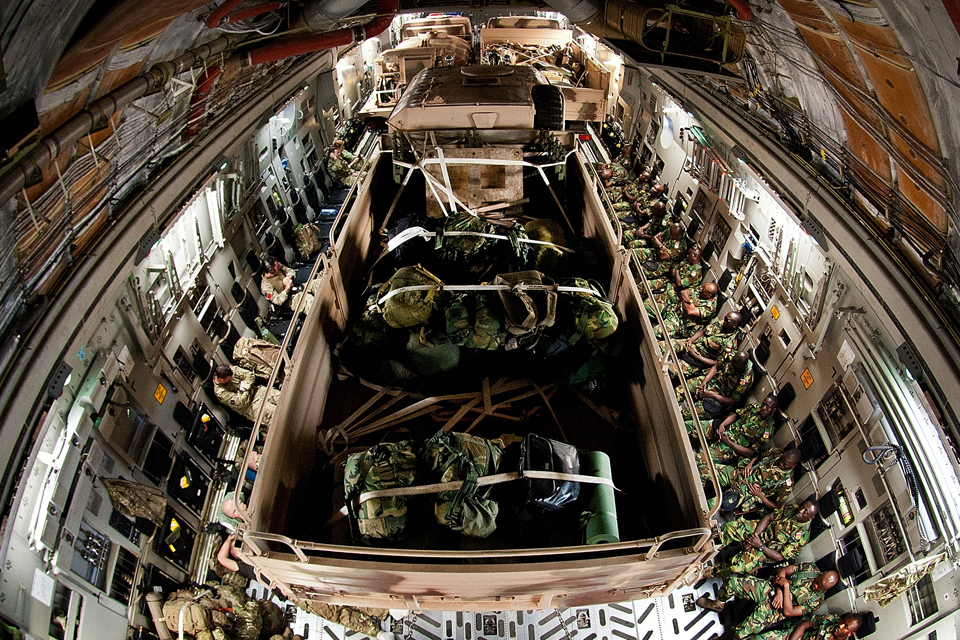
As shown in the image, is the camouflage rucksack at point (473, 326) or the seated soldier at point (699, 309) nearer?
the camouflage rucksack at point (473, 326)

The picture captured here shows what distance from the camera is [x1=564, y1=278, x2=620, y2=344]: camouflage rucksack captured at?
442 centimetres

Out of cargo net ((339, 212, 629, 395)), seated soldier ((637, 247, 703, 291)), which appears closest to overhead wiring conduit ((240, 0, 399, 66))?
cargo net ((339, 212, 629, 395))

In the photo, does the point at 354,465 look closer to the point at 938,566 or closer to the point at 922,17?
the point at 922,17

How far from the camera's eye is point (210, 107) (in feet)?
19.8

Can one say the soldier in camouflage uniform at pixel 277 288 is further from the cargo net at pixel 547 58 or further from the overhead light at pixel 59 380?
the cargo net at pixel 547 58

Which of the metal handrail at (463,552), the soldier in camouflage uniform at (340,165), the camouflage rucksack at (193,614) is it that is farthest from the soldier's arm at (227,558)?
the soldier in camouflage uniform at (340,165)

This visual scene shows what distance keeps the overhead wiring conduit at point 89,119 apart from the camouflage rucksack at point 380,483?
234 cm

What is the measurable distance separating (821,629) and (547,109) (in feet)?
20.5

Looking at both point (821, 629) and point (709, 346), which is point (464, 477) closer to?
point (821, 629)

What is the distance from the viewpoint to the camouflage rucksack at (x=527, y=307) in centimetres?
435

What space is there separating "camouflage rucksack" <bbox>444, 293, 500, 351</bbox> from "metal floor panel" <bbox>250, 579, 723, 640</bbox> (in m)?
2.52

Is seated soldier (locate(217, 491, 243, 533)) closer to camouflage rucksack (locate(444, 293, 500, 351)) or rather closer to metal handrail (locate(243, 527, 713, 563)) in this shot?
metal handrail (locate(243, 527, 713, 563))

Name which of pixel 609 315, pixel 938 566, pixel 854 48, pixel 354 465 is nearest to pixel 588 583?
pixel 354 465


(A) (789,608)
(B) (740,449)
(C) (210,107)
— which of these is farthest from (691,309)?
(C) (210,107)
